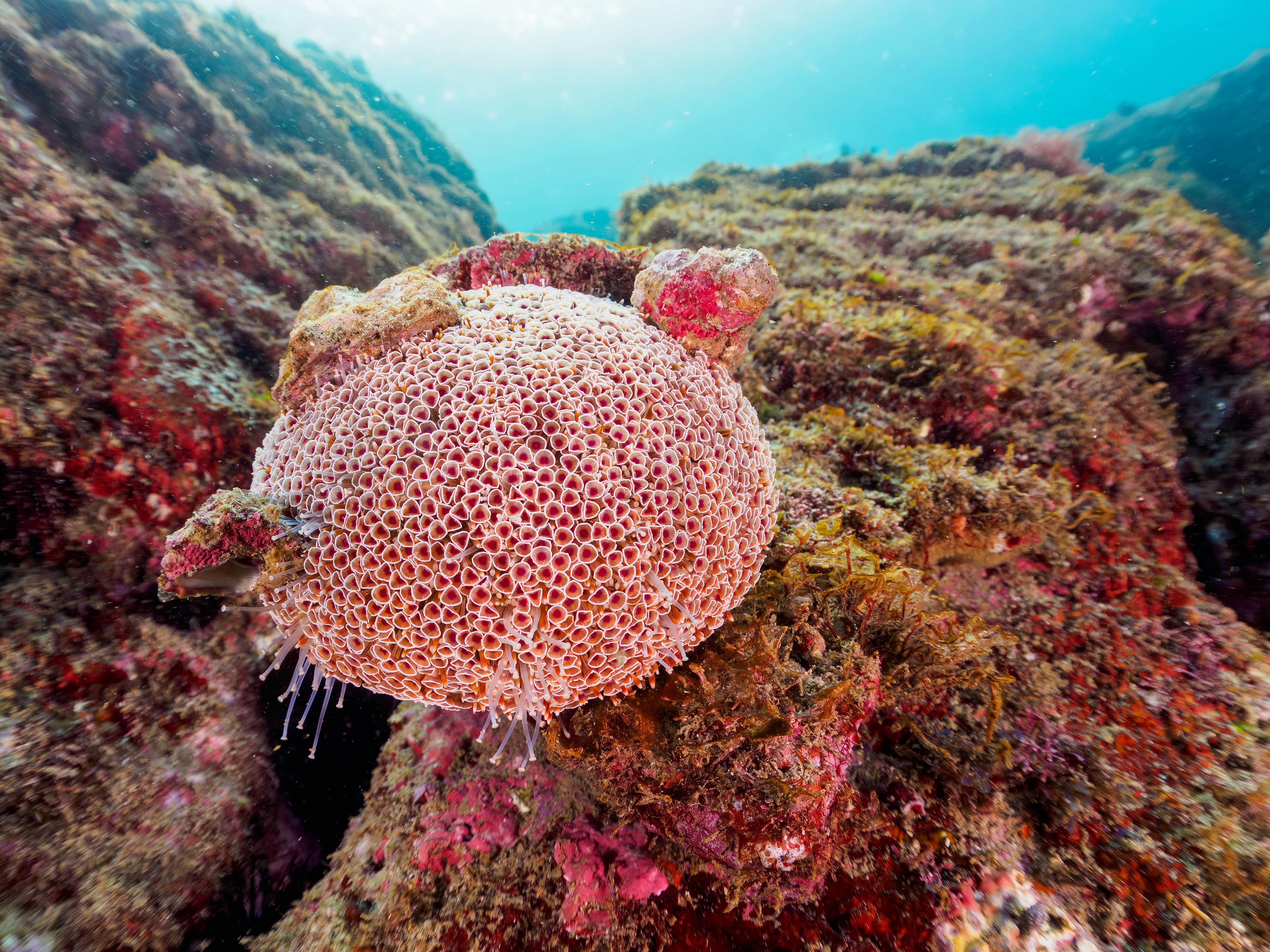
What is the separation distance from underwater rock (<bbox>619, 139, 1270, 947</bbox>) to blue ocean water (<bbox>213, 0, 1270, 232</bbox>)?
234ft

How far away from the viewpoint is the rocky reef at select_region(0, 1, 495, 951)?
2561 mm

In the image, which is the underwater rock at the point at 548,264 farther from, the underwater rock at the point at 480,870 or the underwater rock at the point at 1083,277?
the underwater rock at the point at 480,870

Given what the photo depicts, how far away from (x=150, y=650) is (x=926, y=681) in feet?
17.4

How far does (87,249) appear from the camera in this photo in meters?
3.97

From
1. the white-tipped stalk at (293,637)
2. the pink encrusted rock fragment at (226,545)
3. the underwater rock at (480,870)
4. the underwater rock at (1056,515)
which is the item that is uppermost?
the underwater rock at (1056,515)

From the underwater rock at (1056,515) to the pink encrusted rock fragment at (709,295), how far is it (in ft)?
4.77

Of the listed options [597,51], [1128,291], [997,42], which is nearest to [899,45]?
[997,42]

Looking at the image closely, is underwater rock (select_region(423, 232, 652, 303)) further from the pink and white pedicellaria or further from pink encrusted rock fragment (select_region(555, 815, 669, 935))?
pink encrusted rock fragment (select_region(555, 815, 669, 935))

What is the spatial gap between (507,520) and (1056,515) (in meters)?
4.33

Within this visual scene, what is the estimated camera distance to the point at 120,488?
340 cm

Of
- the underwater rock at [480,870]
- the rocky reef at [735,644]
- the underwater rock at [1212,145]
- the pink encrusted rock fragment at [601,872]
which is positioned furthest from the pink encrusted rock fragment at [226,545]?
the underwater rock at [1212,145]

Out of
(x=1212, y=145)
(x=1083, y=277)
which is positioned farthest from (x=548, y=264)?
(x=1212, y=145)

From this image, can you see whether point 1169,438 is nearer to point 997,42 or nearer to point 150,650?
point 150,650

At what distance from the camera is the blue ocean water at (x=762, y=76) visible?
65.1m
